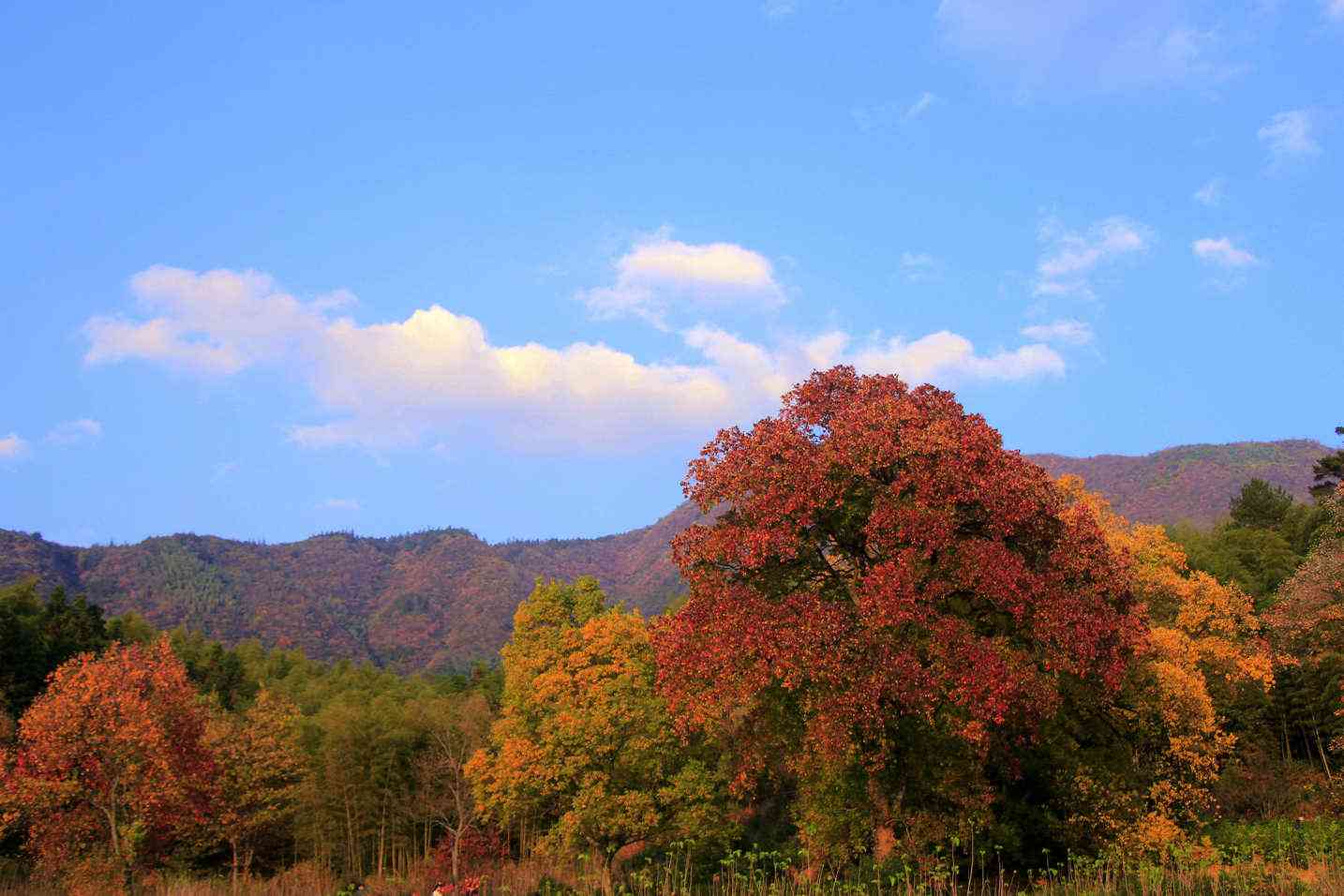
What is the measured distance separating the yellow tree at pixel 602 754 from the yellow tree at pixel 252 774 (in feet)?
72.5

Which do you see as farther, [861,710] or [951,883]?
[861,710]

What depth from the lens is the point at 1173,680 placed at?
26.3 metres

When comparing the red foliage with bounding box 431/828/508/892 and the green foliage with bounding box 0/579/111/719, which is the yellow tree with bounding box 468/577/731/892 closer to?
the red foliage with bounding box 431/828/508/892

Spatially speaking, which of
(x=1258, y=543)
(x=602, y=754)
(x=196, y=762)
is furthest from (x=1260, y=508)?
(x=196, y=762)

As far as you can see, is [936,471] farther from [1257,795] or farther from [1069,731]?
[1257,795]

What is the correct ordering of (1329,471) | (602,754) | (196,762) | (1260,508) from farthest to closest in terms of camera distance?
(1260,508), (1329,471), (602,754), (196,762)

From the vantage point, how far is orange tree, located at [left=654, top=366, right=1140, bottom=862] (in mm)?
16578

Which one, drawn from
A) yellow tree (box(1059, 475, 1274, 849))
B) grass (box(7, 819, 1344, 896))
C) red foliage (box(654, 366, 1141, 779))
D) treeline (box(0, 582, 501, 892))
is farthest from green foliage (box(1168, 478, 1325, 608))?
treeline (box(0, 582, 501, 892))

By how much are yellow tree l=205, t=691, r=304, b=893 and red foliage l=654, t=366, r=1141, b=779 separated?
41.9 m

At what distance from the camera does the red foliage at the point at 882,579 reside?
54.3ft

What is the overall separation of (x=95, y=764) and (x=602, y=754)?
16.8 meters

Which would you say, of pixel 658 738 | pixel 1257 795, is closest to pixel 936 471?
pixel 658 738

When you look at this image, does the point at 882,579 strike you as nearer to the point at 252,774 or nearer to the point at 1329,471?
the point at 252,774

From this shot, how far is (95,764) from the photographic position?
24.2m
